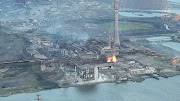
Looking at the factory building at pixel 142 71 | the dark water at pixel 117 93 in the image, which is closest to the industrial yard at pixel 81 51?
the factory building at pixel 142 71

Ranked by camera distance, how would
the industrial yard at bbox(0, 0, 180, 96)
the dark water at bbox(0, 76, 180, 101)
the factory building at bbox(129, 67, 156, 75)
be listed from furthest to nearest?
the factory building at bbox(129, 67, 156, 75) → the industrial yard at bbox(0, 0, 180, 96) → the dark water at bbox(0, 76, 180, 101)

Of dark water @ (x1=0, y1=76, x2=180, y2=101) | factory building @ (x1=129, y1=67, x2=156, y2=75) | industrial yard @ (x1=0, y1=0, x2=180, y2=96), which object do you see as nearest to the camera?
dark water @ (x1=0, y1=76, x2=180, y2=101)

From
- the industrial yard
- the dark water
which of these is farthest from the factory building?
the dark water

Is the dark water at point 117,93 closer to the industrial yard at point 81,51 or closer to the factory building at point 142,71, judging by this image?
the industrial yard at point 81,51

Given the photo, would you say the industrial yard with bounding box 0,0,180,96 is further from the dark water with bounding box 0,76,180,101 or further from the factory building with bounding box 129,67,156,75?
the dark water with bounding box 0,76,180,101

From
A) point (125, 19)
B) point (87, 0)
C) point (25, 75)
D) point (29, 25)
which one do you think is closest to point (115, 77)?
point (25, 75)

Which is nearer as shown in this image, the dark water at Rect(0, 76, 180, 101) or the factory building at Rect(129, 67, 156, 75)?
the dark water at Rect(0, 76, 180, 101)
